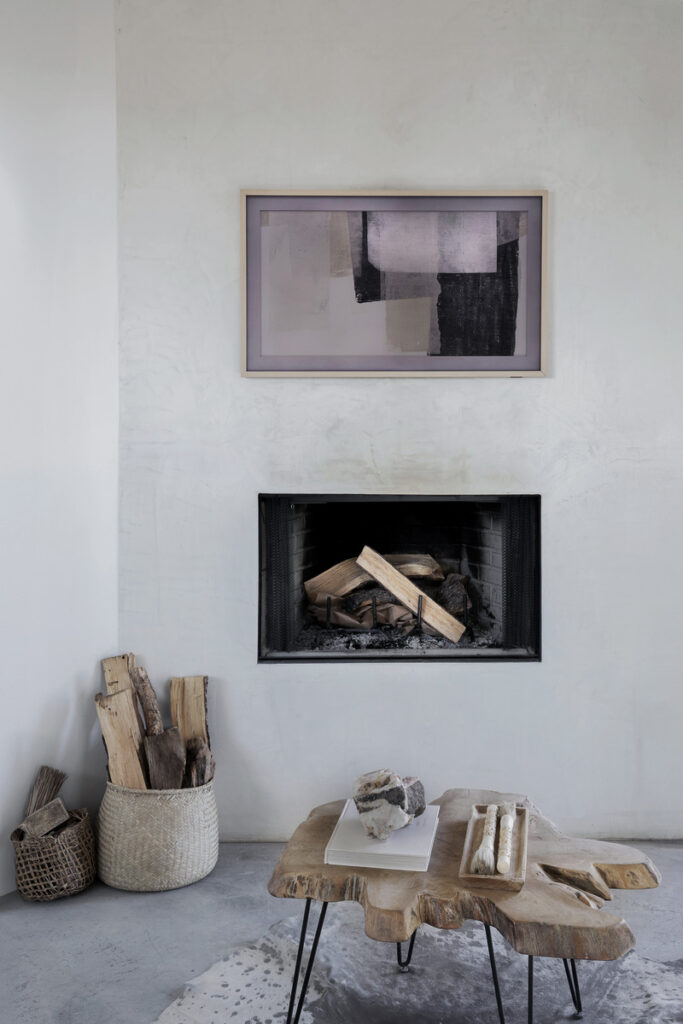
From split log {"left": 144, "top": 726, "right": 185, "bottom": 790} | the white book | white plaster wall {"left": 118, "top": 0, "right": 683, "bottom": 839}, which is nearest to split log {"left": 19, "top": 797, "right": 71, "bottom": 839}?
split log {"left": 144, "top": 726, "right": 185, "bottom": 790}

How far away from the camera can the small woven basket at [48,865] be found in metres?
2.25

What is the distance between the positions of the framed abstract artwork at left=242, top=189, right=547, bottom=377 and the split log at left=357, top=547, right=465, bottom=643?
63 centimetres

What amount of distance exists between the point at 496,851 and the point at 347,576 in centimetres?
141

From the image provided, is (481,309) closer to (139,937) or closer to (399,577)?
(399,577)

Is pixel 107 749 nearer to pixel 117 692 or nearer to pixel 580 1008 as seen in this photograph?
pixel 117 692

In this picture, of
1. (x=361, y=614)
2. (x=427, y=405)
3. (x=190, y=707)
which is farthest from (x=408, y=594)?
(x=190, y=707)

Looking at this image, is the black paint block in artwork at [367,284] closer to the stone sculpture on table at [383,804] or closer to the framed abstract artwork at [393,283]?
the framed abstract artwork at [393,283]

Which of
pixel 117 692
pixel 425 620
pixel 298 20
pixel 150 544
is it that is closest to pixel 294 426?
pixel 150 544

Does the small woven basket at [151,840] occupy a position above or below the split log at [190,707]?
below

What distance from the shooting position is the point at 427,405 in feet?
8.68

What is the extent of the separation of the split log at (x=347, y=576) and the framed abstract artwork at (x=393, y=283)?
26.2 inches

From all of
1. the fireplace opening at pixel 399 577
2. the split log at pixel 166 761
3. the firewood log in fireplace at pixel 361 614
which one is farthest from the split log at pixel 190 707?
the firewood log in fireplace at pixel 361 614

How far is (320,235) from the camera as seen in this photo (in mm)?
2605

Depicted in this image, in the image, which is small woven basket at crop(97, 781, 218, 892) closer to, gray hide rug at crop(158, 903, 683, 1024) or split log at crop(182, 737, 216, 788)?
split log at crop(182, 737, 216, 788)
